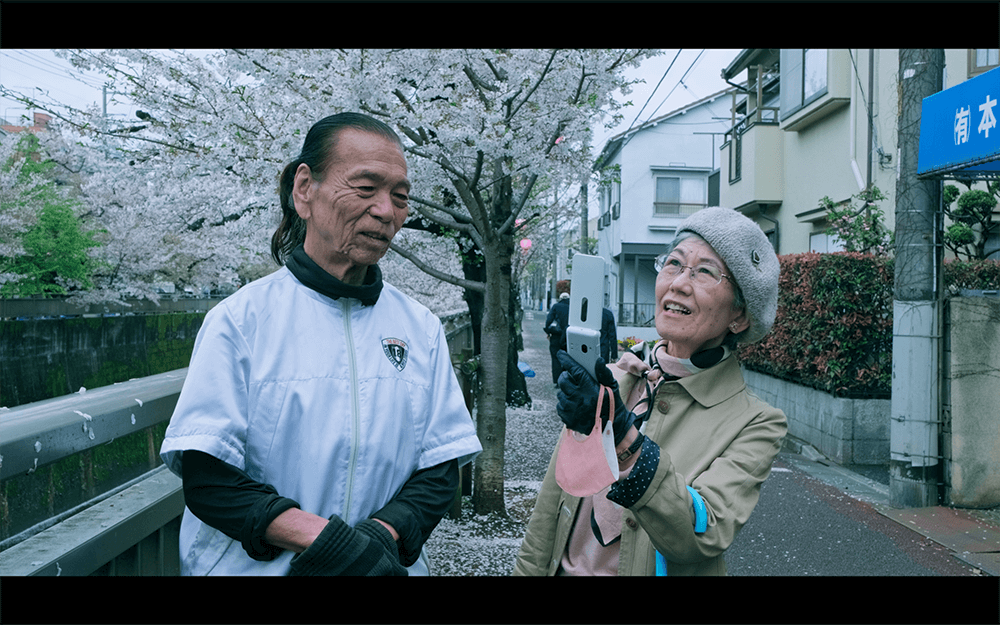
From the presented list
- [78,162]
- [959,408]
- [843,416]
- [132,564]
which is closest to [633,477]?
[132,564]

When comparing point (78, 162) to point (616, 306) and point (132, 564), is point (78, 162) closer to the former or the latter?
point (616, 306)

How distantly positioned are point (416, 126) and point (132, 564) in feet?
13.5

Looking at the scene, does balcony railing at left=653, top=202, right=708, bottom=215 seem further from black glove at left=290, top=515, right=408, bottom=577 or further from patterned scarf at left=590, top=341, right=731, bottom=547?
black glove at left=290, top=515, right=408, bottom=577

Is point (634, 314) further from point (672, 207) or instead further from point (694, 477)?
point (694, 477)

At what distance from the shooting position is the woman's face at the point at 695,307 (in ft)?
6.38

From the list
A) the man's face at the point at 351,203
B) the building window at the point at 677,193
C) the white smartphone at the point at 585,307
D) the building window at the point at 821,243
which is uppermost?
the building window at the point at 677,193

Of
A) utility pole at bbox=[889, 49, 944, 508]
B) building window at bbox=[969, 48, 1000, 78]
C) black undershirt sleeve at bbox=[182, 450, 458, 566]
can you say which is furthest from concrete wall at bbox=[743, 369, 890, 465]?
black undershirt sleeve at bbox=[182, 450, 458, 566]

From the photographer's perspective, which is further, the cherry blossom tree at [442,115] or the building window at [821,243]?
the building window at [821,243]

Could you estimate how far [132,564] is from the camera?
2.29m

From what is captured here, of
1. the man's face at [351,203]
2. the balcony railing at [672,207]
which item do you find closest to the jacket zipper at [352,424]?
the man's face at [351,203]

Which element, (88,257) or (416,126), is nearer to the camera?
(416,126)

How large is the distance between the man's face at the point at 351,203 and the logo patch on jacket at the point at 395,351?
21 centimetres

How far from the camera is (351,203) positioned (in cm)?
186

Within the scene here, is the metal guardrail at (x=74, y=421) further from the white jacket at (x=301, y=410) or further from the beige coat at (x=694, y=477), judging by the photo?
the beige coat at (x=694, y=477)
